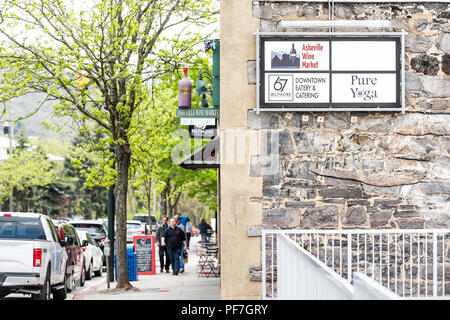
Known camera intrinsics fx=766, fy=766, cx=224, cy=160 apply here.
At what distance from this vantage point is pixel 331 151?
10688 mm

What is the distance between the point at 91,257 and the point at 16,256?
8.93 metres

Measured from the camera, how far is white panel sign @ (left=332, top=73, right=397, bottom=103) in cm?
1054

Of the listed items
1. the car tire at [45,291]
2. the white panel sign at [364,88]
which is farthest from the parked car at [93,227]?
the white panel sign at [364,88]

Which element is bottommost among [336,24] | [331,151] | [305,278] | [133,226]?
[133,226]

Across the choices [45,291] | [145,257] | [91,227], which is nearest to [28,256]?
[45,291]

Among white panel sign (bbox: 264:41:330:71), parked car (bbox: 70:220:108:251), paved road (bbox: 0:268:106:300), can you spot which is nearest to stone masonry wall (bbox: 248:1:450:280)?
white panel sign (bbox: 264:41:330:71)

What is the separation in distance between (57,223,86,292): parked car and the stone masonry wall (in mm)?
7070

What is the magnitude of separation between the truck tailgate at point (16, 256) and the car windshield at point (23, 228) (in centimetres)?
94

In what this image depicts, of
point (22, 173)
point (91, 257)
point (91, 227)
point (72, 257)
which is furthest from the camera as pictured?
point (22, 173)

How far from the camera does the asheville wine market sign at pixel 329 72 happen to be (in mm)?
10523

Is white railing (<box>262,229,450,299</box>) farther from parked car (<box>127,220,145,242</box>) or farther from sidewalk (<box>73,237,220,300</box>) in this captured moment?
parked car (<box>127,220,145,242</box>)

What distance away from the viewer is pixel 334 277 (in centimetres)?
464

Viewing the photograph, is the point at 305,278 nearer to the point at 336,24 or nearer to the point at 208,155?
the point at 336,24

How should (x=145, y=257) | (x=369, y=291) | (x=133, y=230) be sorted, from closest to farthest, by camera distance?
(x=369, y=291) < (x=145, y=257) < (x=133, y=230)
